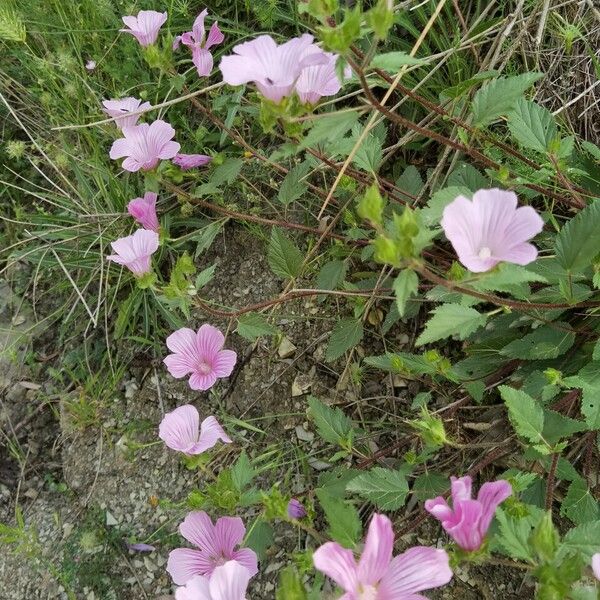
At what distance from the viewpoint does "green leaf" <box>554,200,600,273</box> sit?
1.32m

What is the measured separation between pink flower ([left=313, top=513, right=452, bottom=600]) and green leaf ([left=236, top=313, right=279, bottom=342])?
0.72 meters

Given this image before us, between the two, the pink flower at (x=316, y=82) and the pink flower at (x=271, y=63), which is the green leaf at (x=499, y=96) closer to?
the pink flower at (x=316, y=82)

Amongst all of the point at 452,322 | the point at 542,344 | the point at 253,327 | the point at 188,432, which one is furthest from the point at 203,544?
the point at 542,344

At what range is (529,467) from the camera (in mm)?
1617

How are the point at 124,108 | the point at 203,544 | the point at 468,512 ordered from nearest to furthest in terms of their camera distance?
the point at 468,512, the point at 203,544, the point at 124,108

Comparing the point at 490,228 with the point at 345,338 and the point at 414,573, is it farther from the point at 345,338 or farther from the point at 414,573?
the point at 345,338

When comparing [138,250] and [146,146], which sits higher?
[146,146]

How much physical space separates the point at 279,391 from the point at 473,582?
2.46 feet

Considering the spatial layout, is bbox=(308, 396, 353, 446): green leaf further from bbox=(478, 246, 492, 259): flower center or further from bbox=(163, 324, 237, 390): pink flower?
bbox=(478, 246, 492, 259): flower center

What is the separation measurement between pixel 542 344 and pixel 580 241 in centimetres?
27

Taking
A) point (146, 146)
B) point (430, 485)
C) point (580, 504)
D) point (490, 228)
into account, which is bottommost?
point (430, 485)

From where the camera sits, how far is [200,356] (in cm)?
185

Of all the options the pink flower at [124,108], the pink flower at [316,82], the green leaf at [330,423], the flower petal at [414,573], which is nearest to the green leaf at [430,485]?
the green leaf at [330,423]

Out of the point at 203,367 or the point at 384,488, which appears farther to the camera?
the point at 203,367
